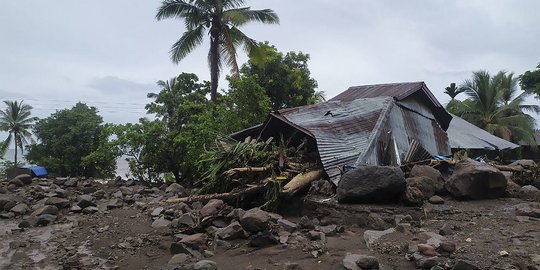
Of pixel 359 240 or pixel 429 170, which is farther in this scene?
pixel 429 170

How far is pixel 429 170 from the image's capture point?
27.0 feet

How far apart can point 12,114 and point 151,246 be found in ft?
104

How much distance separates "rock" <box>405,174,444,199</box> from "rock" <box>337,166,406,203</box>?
58 cm

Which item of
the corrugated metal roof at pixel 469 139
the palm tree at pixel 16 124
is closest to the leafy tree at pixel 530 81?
the corrugated metal roof at pixel 469 139

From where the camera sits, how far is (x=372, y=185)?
7.11 metres

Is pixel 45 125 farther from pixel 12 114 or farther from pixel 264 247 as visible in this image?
pixel 264 247

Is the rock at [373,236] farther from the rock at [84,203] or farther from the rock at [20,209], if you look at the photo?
the rock at [20,209]

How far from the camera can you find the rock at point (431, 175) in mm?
7816

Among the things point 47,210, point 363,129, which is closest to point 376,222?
point 363,129

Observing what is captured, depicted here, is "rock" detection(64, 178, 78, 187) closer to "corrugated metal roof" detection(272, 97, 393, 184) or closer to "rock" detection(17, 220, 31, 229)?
"rock" detection(17, 220, 31, 229)

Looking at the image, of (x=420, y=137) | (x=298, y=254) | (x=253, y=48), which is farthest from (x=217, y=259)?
(x=253, y=48)

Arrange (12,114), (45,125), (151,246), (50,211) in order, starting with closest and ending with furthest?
(151,246)
(50,211)
(45,125)
(12,114)

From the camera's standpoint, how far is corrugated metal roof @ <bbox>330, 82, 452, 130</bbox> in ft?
41.1

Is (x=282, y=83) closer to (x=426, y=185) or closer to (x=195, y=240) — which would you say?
(x=426, y=185)
